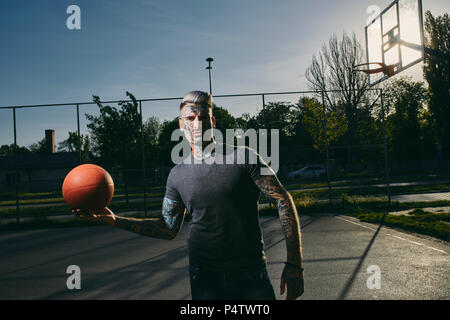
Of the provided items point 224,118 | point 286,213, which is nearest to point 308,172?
point 224,118

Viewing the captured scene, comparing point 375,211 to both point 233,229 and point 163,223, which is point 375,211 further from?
point 233,229

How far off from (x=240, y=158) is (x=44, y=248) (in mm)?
7458

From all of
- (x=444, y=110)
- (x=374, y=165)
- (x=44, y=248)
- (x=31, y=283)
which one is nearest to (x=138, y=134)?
(x=44, y=248)

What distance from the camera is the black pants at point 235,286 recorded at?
6.00ft

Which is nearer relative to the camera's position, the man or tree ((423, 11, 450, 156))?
the man

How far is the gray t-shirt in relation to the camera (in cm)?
187

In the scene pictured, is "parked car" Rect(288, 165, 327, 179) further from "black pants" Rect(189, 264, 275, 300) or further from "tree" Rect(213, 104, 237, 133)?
"black pants" Rect(189, 264, 275, 300)

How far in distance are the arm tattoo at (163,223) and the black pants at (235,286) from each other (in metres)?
0.47

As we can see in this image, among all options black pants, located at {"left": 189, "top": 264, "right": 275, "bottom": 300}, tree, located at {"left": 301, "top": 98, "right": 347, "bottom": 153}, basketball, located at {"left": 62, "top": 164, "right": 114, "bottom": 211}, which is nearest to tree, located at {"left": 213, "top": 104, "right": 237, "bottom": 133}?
tree, located at {"left": 301, "top": 98, "right": 347, "bottom": 153}

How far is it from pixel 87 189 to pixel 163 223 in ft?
2.08

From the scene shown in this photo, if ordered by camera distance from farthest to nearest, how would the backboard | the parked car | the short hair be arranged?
the parked car, the backboard, the short hair

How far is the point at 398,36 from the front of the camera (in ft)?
30.0

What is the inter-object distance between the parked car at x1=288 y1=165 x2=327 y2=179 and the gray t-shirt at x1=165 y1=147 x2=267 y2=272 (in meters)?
28.3

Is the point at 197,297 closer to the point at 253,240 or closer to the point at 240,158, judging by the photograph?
the point at 253,240
